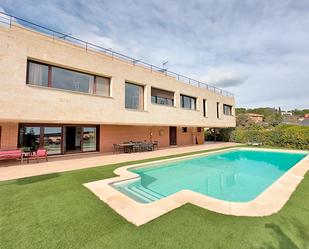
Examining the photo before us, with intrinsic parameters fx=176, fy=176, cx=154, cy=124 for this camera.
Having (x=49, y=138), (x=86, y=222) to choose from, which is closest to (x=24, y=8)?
(x=49, y=138)

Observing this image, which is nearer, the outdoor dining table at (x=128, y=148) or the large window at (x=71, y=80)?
the large window at (x=71, y=80)

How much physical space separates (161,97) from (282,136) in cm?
1539

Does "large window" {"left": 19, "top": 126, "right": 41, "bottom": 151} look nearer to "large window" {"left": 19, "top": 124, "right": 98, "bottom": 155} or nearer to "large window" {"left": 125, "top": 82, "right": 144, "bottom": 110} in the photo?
"large window" {"left": 19, "top": 124, "right": 98, "bottom": 155}

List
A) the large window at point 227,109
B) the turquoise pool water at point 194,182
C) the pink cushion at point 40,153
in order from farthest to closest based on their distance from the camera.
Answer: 1. the large window at point 227,109
2. the pink cushion at point 40,153
3. the turquoise pool water at point 194,182

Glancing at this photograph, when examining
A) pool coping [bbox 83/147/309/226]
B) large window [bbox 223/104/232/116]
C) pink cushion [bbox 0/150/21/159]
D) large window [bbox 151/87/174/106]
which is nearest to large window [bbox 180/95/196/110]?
large window [bbox 151/87/174/106]

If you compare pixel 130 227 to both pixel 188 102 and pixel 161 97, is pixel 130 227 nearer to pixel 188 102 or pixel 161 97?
pixel 161 97

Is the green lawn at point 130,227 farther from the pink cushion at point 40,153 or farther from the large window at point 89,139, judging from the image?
the large window at point 89,139

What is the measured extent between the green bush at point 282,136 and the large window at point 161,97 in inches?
538

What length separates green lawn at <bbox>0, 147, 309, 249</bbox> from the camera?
10.2 feet

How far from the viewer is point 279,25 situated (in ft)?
37.3

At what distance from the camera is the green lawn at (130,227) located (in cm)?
310

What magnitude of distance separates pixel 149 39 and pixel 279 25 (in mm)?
9601

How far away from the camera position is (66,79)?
1114 centimetres

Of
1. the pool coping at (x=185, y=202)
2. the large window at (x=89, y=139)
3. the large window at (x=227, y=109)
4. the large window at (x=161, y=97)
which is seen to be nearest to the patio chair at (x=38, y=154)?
the large window at (x=89, y=139)
